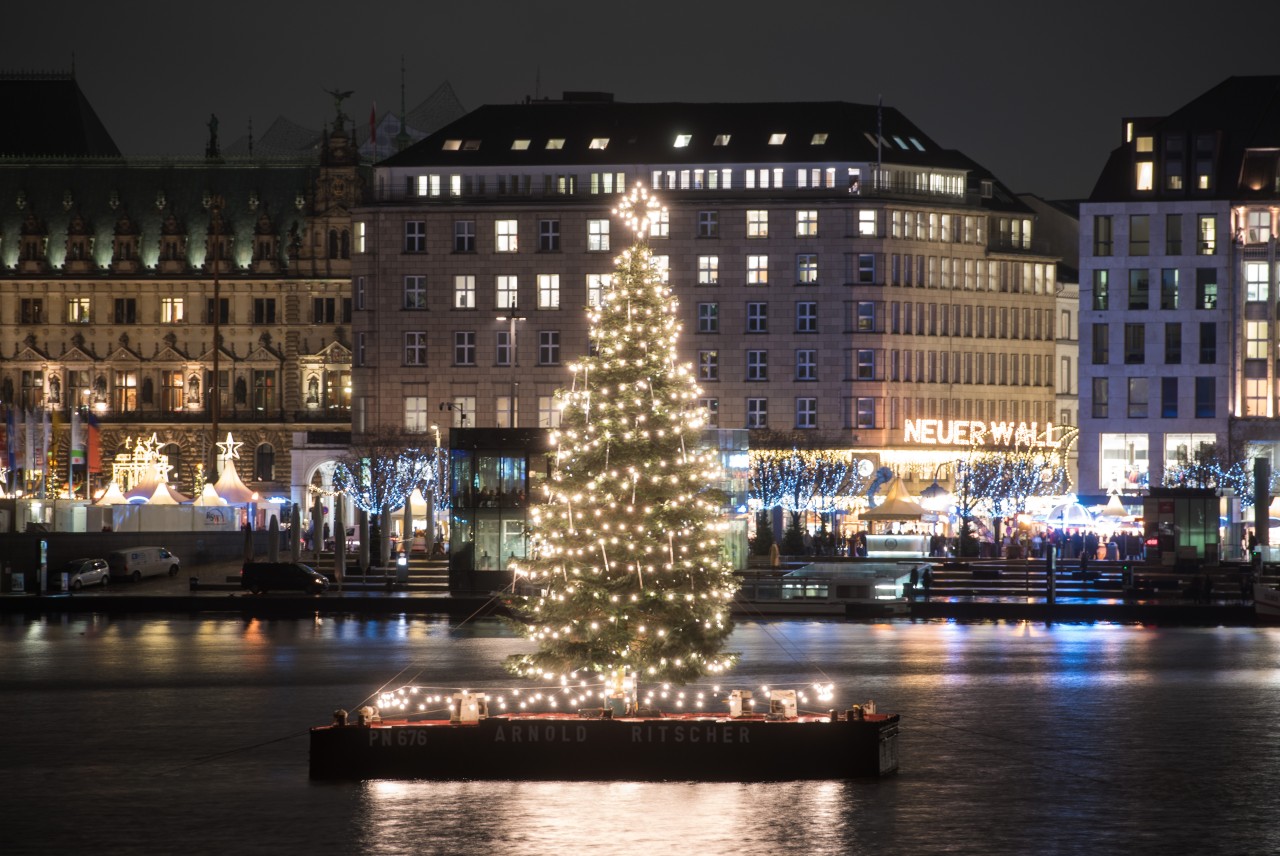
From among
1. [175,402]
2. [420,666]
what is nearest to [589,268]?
[175,402]

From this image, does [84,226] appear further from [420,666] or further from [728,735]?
[728,735]

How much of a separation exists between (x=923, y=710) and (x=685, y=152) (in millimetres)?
94525

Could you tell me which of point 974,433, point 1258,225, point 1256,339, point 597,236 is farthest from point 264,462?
point 1258,225

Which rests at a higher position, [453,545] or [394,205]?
[394,205]

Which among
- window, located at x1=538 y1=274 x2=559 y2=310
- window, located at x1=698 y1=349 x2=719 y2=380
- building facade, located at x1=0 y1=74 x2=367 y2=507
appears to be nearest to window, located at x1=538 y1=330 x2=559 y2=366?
window, located at x1=538 y1=274 x2=559 y2=310

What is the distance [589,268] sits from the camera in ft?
433

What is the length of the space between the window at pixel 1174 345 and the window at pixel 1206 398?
147 centimetres

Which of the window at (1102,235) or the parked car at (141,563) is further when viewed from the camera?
the window at (1102,235)

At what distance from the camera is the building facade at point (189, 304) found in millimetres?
148750

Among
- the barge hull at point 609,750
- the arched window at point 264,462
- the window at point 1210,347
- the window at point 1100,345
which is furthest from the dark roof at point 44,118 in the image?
the barge hull at point 609,750

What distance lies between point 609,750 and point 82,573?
6281cm

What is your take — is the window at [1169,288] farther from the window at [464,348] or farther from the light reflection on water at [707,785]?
the light reflection on water at [707,785]

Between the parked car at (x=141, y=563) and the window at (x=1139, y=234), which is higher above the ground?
the window at (x=1139, y=234)

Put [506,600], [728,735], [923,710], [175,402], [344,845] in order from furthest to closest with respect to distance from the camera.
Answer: [175,402] → [923,710] → [506,600] → [728,735] → [344,845]
